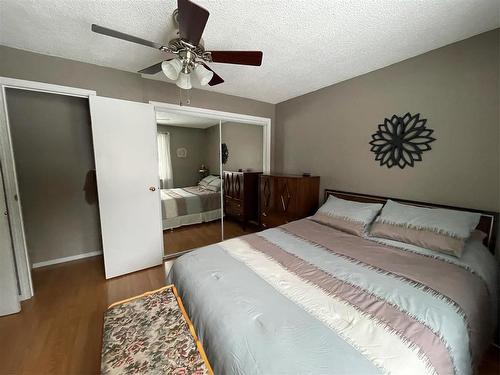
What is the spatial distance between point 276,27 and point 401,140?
66.6 inches

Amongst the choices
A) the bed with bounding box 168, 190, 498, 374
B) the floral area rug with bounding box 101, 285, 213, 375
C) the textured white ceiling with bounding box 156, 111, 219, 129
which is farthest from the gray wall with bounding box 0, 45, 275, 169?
the floral area rug with bounding box 101, 285, 213, 375

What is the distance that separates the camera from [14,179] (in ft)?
6.61

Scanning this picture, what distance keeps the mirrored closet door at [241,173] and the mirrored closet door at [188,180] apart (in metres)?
0.16

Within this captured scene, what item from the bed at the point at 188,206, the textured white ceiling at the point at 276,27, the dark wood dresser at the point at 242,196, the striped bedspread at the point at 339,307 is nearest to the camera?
the striped bedspread at the point at 339,307

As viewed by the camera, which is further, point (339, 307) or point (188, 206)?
point (188, 206)

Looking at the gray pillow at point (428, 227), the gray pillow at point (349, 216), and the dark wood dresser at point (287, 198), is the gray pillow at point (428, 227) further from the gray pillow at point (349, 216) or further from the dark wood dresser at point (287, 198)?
the dark wood dresser at point (287, 198)

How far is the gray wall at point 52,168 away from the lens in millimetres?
2523

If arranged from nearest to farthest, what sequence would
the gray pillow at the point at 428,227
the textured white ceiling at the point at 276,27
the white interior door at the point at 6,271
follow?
the textured white ceiling at the point at 276,27 → the gray pillow at the point at 428,227 → the white interior door at the point at 6,271

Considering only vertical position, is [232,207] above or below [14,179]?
below

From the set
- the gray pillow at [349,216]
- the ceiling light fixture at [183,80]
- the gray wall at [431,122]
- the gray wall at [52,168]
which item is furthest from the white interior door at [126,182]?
the gray wall at [431,122]

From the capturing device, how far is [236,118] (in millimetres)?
3344

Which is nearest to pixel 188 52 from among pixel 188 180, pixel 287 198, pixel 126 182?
pixel 126 182

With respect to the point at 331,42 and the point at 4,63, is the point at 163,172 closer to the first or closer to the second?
the point at 4,63

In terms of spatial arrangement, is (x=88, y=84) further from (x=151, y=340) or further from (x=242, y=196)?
(x=151, y=340)
